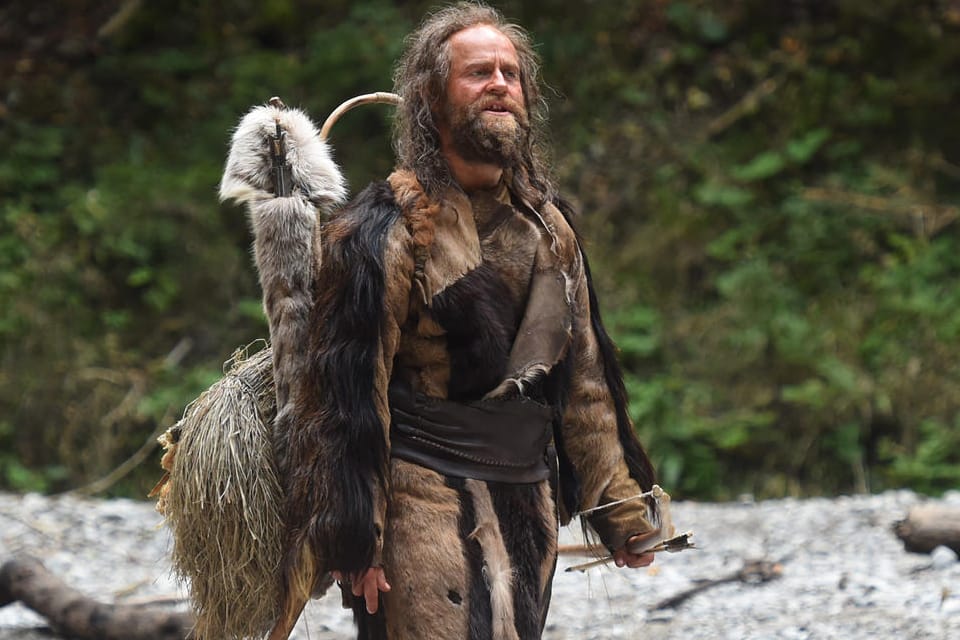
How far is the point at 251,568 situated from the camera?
3.48 metres

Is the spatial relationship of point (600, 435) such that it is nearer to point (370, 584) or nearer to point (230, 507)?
point (370, 584)

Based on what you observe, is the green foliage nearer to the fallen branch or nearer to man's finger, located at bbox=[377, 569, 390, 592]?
the fallen branch

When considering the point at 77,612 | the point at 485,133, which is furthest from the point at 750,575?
the point at 485,133

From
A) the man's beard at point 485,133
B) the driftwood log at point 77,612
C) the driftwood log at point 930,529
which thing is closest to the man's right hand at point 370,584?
the man's beard at point 485,133

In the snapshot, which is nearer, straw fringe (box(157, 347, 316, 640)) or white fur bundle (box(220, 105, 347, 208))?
straw fringe (box(157, 347, 316, 640))

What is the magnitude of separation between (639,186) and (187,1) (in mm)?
3890

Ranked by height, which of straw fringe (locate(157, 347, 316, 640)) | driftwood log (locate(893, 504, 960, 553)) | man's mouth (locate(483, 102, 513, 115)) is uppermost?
man's mouth (locate(483, 102, 513, 115))

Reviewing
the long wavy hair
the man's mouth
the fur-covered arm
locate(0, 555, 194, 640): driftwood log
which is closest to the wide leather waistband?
the fur-covered arm

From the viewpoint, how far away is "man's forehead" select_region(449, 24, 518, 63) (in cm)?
350

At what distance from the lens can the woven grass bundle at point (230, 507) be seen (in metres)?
3.47

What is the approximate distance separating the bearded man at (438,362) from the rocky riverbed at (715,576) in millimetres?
1025

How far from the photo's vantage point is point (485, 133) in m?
3.46

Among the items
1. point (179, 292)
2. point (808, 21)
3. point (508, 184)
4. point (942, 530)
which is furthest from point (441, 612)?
point (808, 21)

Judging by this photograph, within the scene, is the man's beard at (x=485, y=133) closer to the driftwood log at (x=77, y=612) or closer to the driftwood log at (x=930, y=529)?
the driftwood log at (x=77, y=612)
